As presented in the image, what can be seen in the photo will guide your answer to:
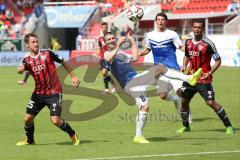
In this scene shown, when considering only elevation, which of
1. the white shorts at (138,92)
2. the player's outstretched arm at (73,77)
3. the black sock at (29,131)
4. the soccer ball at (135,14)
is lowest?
the black sock at (29,131)

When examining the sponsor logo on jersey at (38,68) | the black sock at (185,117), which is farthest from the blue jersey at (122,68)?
the black sock at (185,117)

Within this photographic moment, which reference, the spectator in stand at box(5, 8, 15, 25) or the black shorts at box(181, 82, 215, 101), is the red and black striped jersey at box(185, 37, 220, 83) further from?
the spectator in stand at box(5, 8, 15, 25)

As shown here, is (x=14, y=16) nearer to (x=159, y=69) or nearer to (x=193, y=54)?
(x=159, y=69)

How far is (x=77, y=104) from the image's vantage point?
20797mm

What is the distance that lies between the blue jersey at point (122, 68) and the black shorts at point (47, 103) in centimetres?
122

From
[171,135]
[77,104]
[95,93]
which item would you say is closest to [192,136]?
[171,135]

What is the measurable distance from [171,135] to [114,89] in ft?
34.7

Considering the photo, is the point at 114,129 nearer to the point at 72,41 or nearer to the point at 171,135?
the point at 171,135

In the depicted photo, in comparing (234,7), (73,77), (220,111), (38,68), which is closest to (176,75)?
(220,111)

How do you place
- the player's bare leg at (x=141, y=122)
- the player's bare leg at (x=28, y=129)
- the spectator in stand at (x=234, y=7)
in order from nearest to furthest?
the player's bare leg at (x=28, y=129), the player's bare leg at (x=141, y=122), the spectator in stand at (x=234, y=7)

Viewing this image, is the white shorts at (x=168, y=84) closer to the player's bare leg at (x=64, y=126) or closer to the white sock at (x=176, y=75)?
the white sock at (x=176, y=75)

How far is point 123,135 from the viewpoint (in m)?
14.1

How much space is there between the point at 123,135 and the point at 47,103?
89.8 inches

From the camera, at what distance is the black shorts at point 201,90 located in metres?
14.1
